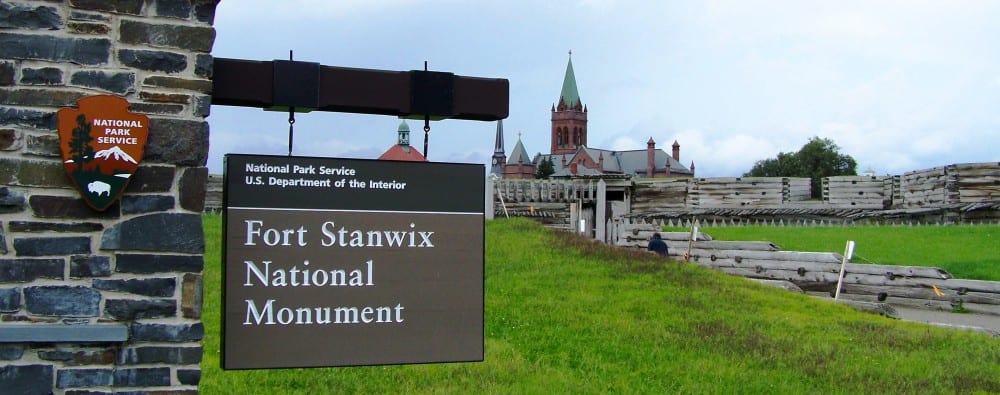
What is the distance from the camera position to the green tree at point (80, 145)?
5.38m

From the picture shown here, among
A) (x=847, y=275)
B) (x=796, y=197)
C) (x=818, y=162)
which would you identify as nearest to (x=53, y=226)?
(x=847, y=275)

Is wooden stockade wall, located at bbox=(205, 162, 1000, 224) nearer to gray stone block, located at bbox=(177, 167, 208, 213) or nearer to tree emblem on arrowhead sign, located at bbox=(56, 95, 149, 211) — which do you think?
gray stone block, located at bbox=(177, 167, 208, 213)

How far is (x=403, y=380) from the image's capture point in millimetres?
9281

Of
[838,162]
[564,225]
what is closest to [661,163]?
[838,162]

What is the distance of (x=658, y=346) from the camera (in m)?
11.0

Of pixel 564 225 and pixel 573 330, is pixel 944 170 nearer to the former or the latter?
pixel 564 225

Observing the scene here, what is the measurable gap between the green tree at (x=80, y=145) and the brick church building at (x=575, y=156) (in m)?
108

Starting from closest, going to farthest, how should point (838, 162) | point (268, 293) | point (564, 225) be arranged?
point (268, 293), point (564, 225), point (838, 162)

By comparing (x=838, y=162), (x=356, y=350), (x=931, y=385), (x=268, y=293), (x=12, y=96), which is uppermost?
(x=838, y=162)

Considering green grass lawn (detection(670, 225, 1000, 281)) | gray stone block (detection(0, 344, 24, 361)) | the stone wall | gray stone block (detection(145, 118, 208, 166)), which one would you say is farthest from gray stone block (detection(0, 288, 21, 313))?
green grass lawn (detection(670, 225, 1000, 281))

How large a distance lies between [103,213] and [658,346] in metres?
7.05

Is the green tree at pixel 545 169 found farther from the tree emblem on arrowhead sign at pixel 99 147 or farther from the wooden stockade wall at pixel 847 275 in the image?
the tree emblem on arrowhead sign at pixel 99 147

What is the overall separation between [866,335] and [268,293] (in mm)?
8850

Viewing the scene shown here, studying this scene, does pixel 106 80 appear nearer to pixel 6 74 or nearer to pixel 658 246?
pixel 6 74
